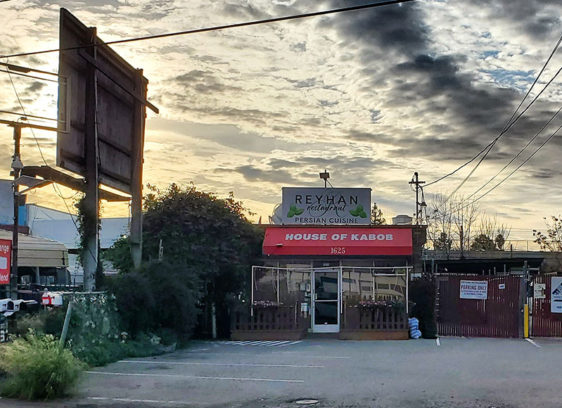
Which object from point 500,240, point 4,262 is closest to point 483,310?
point 4,262

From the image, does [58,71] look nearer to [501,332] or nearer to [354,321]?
[354,321]

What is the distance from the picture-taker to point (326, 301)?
23.7 meters

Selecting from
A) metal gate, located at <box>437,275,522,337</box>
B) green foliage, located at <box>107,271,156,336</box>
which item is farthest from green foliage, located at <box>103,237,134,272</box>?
metal gate, located at <box>437,275,522,337</box>

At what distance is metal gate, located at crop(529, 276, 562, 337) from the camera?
23.4 m

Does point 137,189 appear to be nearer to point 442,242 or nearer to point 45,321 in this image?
point 45,321

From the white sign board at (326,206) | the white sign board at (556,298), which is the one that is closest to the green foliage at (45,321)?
the white sign board at (326,206)

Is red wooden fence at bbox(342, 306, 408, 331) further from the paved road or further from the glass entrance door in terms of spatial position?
the paved road

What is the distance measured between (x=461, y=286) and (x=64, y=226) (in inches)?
1501

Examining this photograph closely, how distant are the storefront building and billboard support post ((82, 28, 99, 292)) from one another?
19.2ft

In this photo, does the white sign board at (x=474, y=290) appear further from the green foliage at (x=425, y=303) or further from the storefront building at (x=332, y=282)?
the storefront building at (x=332, y=282)

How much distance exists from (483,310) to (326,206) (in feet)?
23.1

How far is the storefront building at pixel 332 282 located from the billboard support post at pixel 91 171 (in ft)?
19.2

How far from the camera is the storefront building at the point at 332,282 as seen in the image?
22281mm

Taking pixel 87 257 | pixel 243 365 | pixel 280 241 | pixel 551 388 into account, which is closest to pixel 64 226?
pixel 280 241
